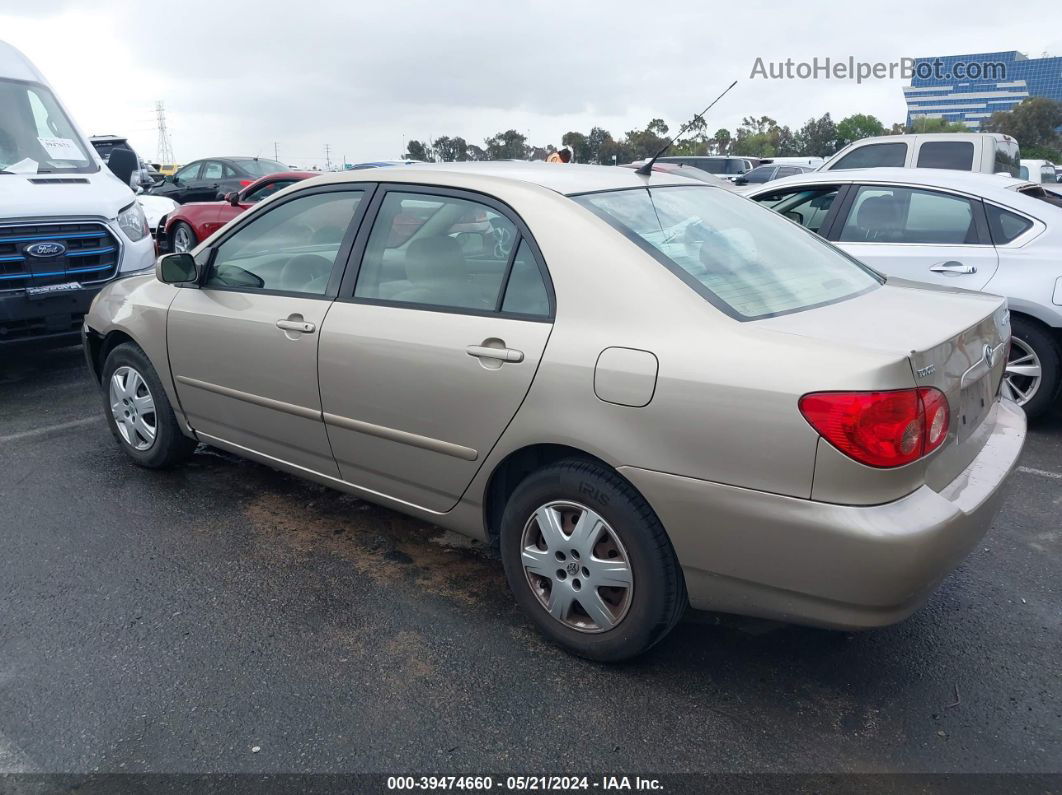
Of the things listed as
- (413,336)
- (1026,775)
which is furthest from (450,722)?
(1026,775)

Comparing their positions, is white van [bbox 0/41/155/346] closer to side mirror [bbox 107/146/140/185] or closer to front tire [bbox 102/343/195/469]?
side mirror [bbox 107/146/140/185]

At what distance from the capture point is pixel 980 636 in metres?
3.02

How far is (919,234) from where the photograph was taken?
5.67 m

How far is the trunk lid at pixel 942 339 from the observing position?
2.42 m

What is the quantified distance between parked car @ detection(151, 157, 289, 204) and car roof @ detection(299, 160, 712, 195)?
584 inches

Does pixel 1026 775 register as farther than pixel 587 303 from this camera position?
No

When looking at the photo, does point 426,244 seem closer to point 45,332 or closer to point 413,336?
point 413,336

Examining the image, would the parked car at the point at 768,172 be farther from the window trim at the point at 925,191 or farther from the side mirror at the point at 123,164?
the side mirror at the point at 123,164

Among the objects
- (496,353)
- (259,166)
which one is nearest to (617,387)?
(496,353)

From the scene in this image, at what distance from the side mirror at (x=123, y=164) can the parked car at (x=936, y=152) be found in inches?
292

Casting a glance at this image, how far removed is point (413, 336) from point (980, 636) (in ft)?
7.47

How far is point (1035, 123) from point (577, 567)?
216 ft

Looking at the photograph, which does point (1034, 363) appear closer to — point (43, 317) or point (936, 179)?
point (936, 179)

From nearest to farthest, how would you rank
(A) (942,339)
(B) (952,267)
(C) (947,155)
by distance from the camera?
1. (A) (942,339)
2. (B) (952,267)
3. (C) (947,155)
